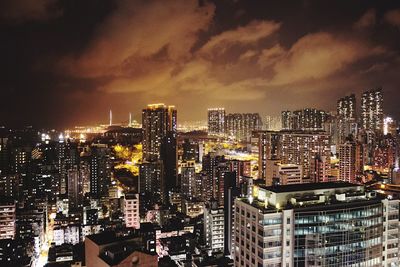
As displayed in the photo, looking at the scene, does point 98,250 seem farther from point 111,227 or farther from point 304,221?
point 111,227

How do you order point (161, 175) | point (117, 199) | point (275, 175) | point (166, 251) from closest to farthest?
point (166, 251) < point (117, 199) < point (275, 175) < point (161, 175)

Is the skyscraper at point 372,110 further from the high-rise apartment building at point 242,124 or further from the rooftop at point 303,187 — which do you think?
the rooftop at point 303,187

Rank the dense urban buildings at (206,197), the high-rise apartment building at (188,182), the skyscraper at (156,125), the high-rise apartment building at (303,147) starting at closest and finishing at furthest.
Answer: the dense urban buildings at (206,197), the high-rise apartment building at (188,182), the high-rise apartment building at (303,147), the skyscraper at (156,125)

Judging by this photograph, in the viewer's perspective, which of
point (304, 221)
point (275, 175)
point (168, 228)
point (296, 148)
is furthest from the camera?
point (296, 148)

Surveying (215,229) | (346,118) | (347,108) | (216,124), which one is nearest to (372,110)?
(346,118)

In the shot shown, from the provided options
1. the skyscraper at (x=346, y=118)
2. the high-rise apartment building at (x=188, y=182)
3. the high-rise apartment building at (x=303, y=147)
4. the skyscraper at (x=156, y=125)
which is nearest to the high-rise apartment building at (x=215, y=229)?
the high-rise apartment building at (x=188, y=182)

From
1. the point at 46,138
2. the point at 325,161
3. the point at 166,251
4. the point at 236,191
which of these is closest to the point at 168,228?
the point at 166,251
